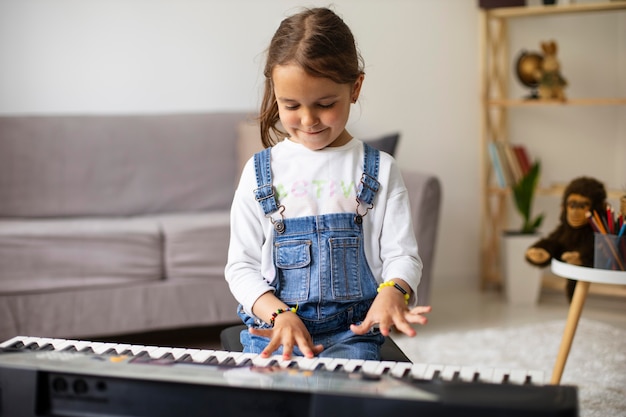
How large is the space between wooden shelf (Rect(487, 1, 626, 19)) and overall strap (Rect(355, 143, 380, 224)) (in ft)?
8.14

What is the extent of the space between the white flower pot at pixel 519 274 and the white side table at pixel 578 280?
1489 mm

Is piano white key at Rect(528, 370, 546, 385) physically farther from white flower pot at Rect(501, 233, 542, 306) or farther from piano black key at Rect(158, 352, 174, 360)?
white flower pot at Rect(501, 233, 542, 306)

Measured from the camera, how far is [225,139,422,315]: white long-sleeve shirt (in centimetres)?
146

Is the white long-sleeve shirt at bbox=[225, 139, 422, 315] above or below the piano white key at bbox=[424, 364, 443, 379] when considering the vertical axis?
above

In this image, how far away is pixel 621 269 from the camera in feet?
6.52

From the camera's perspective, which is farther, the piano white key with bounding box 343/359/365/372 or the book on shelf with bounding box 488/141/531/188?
the book on shelf with bounding box 488/141/531/188

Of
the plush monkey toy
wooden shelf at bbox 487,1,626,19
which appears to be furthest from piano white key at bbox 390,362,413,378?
wooden shelf at bbox 487,1,626,19

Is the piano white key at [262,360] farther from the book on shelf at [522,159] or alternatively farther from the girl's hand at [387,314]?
the book on shelf at [522,159]

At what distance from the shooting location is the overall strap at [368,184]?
1466mm

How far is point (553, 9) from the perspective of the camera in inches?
145

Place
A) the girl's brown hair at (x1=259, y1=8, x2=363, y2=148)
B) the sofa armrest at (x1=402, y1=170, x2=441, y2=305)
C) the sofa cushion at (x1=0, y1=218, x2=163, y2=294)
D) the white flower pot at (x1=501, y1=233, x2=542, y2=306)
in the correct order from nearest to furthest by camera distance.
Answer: the girl's brown hair at (x1=259, y1=8, x2=363, y2=148), the sofa cushion at (x1=0, y1=218, x2=163, y2=294), the sofa armrest at (x1=402, y1=170, x2=441, y2=305), the white flower pot at (x1=501, y1=233, x2=542, y2=306)

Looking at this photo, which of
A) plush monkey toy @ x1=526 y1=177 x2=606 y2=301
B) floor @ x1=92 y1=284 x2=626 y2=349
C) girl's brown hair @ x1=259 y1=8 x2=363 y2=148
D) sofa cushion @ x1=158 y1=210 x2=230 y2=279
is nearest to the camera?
girl's brown hair @ x1=259 y1=8 x2=363 y2=148

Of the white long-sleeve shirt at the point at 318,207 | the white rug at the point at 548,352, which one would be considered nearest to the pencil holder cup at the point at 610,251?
the white rug at the point at 548,352

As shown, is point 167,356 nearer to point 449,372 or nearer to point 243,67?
point 449,372
